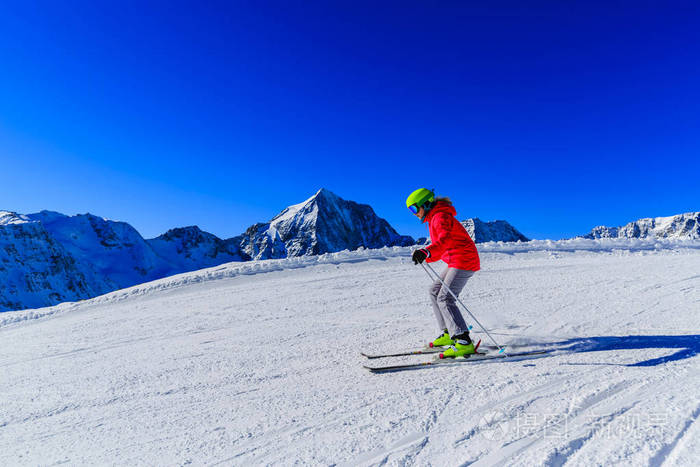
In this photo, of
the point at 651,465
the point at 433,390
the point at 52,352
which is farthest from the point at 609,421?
the point at 52,352

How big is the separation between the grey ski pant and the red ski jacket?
0.11 meters

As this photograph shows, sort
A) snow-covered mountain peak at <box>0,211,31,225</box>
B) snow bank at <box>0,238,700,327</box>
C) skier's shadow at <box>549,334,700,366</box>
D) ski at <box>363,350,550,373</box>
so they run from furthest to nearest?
snow-covered mountain peak at <box>0,211,31,225</box> → snow bank at <box>0,238,700,327</box> → skier's shadow at <box>549,334,700,366</box> → ski at <box>363,350,550,373</box>

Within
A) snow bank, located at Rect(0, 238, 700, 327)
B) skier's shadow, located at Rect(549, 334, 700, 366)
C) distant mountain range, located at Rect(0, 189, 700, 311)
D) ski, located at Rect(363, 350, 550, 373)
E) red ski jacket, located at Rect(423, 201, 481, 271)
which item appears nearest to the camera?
ski, located at Rect(363, 350, 550, 373)

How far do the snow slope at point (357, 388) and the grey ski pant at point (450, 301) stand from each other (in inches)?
21.8

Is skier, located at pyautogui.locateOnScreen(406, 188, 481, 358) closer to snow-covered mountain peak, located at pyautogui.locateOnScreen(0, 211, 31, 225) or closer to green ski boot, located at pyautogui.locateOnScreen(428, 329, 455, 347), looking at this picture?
green ski boot, located at pyautogui.locateOnScreen(428, 329, 455, 347)

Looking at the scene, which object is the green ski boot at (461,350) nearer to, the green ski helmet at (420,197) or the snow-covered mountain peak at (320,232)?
the green ski helmet at (420,197)

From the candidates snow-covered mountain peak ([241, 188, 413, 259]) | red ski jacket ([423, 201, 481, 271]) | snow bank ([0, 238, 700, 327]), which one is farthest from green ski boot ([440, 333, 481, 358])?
snow-covered mountain peak ([241, 188, 413, 259])

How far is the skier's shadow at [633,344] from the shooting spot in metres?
3.78

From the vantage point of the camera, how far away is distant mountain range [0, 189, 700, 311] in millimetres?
143375

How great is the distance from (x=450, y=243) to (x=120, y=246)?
21418 centimetres

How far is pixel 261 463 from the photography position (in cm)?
213

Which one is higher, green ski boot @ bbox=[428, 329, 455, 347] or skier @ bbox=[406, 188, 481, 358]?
skier @ bbox=[406, 188, 481, 358]

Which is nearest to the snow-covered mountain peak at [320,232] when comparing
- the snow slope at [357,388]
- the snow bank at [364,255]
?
the snow bank at [364,255]

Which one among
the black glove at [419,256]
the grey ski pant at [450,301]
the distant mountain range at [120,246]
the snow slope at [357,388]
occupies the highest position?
the distant mountain range at [120,246]
